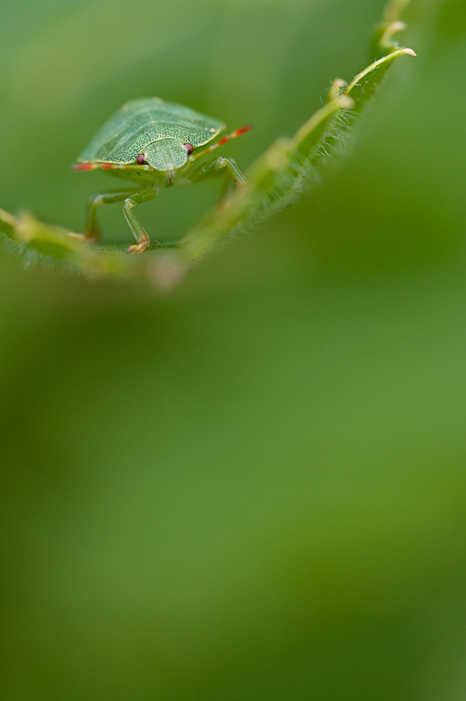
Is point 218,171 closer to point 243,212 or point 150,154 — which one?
point 150,154

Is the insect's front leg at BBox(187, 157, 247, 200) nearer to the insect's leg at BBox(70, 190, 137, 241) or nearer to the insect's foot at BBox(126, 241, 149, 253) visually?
the insect's leg at BBox(70, 190, 137, 241)

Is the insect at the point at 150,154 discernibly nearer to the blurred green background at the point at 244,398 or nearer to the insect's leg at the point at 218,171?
the insect's leg at the point at 218,171


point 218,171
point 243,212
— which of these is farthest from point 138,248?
point 243,212

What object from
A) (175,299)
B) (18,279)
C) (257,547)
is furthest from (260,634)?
(18,279)

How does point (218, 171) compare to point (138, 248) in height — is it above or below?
above

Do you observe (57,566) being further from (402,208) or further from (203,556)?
(402,208)
